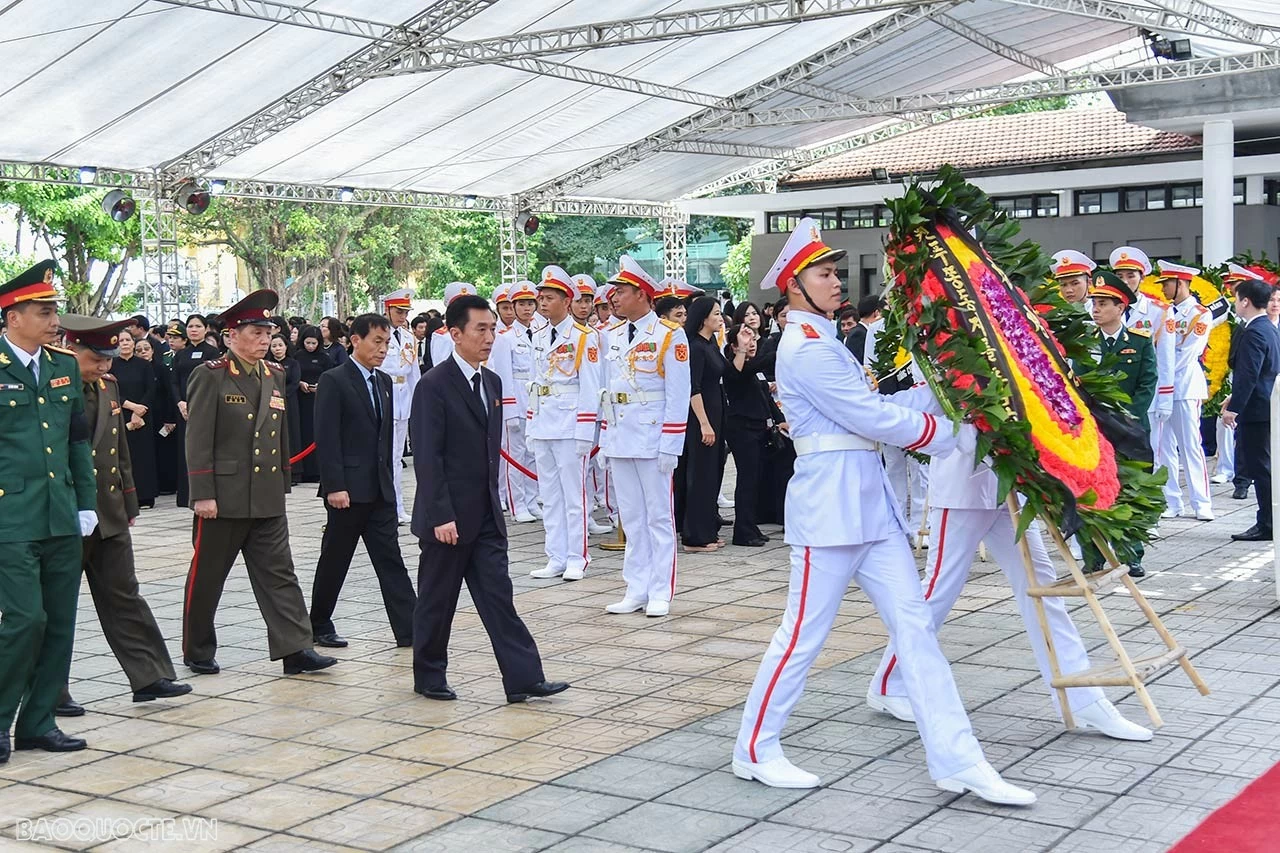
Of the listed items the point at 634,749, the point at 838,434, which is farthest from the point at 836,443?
the point at 634,749

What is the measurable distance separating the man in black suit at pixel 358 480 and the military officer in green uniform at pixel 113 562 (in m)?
0.98

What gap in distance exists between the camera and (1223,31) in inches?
759

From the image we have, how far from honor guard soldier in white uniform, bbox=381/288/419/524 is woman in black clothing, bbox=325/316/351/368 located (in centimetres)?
280

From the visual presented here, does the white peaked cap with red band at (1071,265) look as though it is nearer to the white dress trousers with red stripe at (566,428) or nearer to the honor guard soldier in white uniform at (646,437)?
the honor guard soldier in white uniform at (646,437)

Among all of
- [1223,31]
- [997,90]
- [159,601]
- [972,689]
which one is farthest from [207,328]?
[997,90]

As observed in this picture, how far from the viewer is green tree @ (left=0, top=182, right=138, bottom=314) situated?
3259cm

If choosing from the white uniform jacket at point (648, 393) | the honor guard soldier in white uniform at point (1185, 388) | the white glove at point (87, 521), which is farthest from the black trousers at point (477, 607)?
the honor guard soldier in white uniform at point (1185, 388)

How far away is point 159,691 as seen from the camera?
6285 mm

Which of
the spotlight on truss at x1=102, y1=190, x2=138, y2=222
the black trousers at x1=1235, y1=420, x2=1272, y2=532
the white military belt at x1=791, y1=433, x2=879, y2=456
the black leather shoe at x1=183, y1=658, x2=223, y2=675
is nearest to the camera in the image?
the white military belt at x1=791, y1=433, x2=879, y2=456

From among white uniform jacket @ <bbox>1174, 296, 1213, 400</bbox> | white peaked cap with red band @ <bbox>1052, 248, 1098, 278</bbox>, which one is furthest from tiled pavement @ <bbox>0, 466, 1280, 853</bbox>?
white uniform jacket @ <bbox>1174, 296, 1213, 400</bbox>

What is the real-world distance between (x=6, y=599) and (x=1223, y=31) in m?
18.3

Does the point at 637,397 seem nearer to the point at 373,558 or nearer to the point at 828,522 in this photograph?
the point at 373,558

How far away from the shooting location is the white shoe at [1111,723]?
5.20 m

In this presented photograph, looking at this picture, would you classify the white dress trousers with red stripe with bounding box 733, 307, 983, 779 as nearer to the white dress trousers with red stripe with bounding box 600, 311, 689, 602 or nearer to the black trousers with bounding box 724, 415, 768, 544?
the white dress trousers with red stripe with bounding box 600, 311, 689, 602
